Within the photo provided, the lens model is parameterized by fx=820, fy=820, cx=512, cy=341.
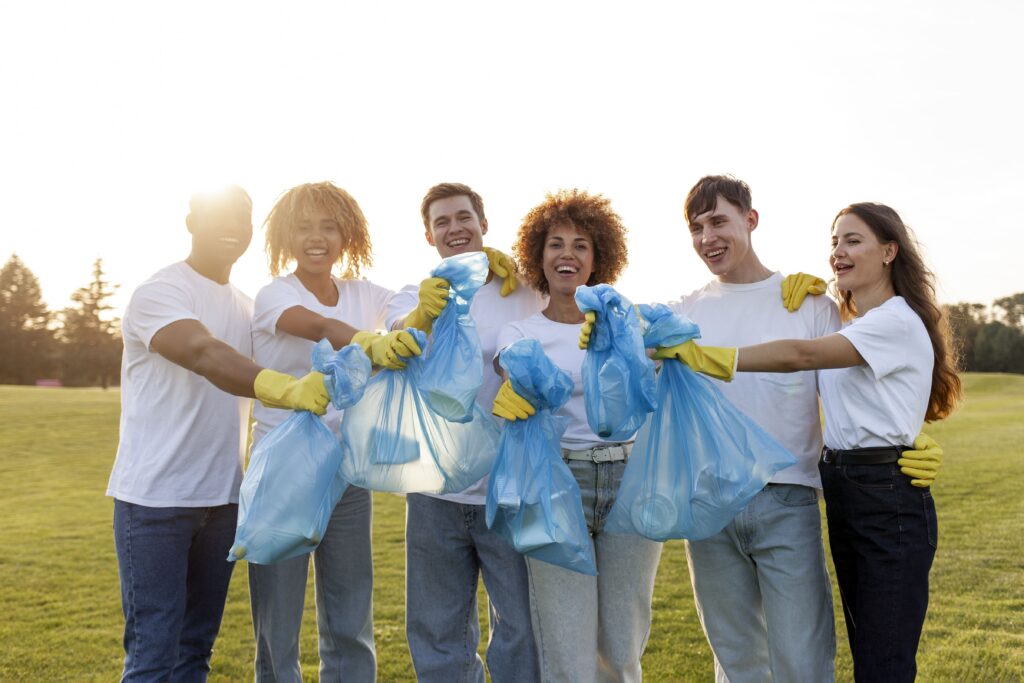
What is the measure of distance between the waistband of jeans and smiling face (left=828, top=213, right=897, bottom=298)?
3.24ft

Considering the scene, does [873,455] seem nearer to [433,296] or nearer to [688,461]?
[688,461]

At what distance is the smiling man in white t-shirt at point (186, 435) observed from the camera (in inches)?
106

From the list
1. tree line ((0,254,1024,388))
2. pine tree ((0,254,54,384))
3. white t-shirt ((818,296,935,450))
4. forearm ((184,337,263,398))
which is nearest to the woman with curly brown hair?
white t-shirt ((818,296,935,450))

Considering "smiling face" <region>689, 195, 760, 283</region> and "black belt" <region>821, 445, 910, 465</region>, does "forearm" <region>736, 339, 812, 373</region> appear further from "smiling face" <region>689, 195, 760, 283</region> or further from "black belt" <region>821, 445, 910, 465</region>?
"smiling face" <region>689, 195, 760, 283</region>

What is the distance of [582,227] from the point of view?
3.02m

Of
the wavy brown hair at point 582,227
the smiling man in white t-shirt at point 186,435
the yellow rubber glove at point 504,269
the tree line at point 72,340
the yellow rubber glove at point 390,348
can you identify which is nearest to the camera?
the yellow rubber glove at point 390,348

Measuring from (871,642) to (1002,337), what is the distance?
43.0 meters

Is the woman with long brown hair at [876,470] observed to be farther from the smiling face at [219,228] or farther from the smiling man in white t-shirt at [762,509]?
the smiling face at [219,228]

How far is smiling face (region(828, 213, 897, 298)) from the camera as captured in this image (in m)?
2.82

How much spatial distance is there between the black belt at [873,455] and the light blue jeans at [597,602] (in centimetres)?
69

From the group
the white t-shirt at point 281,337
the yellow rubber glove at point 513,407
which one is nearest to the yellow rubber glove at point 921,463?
the yellow rubber glove at point 513,407

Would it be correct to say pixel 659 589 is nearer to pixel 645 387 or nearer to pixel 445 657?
pixel 445 657

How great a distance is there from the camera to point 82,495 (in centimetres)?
1113

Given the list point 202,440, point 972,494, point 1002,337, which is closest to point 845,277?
point 202,440
